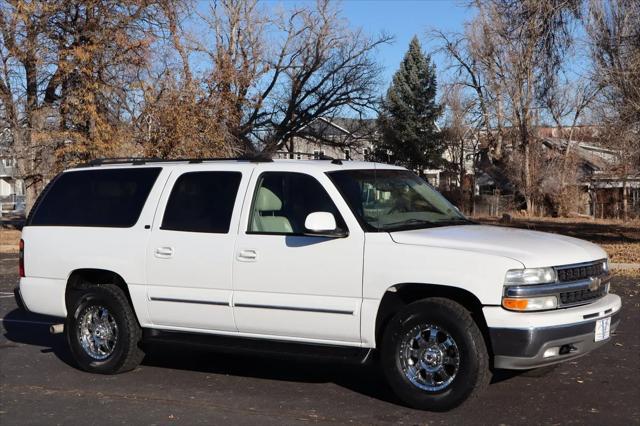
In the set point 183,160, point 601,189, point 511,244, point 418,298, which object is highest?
point 601,189

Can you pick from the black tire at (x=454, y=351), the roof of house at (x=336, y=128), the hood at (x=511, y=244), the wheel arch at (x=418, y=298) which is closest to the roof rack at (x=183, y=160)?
the hood at (x=511, y=244)

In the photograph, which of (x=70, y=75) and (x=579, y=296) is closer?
(x=579, y=296)

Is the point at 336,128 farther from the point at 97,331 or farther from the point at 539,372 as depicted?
the point at 539,372

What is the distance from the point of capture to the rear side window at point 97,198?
24.6 ft

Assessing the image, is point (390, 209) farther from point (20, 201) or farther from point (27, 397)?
point (20, 201)

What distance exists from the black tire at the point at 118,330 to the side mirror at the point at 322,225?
85.8 inches

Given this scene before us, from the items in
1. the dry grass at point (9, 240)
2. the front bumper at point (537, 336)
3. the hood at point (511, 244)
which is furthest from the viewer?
the dry grass at point (9, 240)

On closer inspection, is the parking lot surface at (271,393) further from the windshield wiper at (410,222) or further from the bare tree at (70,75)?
the bare tree at (70,75)

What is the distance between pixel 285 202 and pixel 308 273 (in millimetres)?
788

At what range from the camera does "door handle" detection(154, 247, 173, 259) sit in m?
7.00

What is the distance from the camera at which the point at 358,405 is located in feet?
20.5

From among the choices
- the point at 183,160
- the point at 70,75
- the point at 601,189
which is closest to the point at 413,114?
the point at 601,189

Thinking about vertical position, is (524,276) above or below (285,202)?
below

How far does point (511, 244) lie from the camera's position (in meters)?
5.93
